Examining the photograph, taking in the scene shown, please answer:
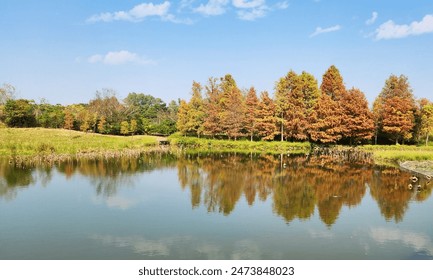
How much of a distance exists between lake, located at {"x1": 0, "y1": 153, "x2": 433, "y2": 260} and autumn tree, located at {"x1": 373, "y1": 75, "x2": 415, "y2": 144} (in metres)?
18.0

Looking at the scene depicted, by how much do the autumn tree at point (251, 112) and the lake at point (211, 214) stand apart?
22435 millimetres

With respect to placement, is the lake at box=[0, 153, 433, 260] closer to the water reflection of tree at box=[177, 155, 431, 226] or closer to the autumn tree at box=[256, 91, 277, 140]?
the water reflection of tree at box=[177, 155, 431, 226]

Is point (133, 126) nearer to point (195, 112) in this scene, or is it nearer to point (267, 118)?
point (195, 112)

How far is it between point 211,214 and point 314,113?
105 ft

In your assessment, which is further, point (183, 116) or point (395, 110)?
point (183, 116)

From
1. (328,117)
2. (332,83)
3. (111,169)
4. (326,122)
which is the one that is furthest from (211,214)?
(332,83)

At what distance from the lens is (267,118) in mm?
47750

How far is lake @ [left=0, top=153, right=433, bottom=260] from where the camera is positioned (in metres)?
11.7

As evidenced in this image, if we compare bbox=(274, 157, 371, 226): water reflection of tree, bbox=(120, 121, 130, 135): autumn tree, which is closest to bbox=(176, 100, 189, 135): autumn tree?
bbox=(120, 121, 130, 135): autumn tree

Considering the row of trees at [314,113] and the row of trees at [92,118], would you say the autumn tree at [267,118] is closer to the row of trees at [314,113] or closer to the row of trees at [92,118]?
the row of trees at [314,113]

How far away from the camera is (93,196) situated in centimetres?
1877

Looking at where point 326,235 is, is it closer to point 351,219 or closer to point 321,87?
point 351,219

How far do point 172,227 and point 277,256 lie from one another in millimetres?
4312

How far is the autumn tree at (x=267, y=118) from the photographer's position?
156 feet
